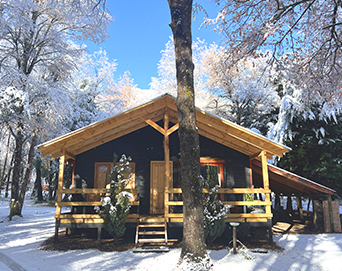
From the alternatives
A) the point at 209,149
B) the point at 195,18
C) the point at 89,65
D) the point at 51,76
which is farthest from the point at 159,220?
the point at 89,65

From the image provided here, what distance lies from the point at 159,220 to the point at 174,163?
257 cm

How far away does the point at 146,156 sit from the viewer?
35.9 ft

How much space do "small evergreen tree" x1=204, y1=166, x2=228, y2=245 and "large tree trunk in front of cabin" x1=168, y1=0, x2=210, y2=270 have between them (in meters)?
2.86

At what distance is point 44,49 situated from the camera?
603 inches

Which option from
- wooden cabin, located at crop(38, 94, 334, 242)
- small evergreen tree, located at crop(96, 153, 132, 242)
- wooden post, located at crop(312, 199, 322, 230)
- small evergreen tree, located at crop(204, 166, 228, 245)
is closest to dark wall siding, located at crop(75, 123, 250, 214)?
wooden cabin, located at crop(38, 94, 334, 242)

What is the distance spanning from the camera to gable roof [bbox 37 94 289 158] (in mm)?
8719

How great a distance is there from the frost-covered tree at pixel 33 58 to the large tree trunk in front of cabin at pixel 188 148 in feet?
27.2

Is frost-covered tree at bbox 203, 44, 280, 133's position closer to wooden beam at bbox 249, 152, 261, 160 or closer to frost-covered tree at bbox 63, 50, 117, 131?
frost-covered tree at bbox 63, 50, 117, 131

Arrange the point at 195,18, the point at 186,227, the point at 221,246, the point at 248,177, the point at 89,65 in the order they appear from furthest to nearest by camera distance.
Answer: the point at 89,65
the point at 248,177
the point at 221,246
the point at 195,18
the point at 186,227

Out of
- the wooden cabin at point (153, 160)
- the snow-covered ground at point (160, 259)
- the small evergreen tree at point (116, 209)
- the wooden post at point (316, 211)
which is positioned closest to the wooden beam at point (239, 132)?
the wooden cabin at point (153, 160)

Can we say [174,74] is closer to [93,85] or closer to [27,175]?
[93,85]

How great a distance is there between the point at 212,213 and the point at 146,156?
12.9ft

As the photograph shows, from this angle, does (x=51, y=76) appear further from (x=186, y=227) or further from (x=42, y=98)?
(x=186, y=227)

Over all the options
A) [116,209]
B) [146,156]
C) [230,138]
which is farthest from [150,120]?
[116,209]
